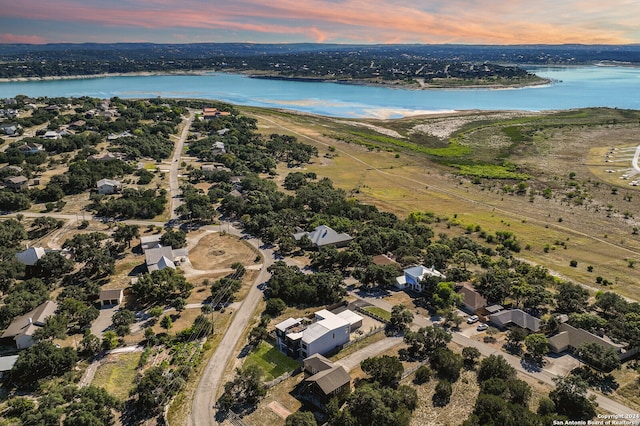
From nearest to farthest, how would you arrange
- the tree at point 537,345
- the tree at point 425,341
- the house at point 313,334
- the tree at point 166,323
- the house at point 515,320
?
1. the tree at point 537,345
2. the house at point 313,334
3. the tree at point 425,341
4. the house at point 515,320
5. the tree at point 166,323

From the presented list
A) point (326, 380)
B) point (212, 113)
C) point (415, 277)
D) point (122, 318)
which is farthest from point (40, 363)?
point (212, 113)

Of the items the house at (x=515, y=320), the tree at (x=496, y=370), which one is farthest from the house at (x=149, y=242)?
the house at (x=515, y=320)

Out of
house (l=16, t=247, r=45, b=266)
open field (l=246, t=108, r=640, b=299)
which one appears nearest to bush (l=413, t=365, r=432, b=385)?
open field (l=246, t=108, r=640, b=299)

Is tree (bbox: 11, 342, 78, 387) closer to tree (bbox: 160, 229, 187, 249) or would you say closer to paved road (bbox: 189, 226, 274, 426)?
paved road (bbox: 189, 226, 274, 426)

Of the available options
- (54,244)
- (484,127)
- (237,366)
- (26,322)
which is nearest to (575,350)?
(237,366)

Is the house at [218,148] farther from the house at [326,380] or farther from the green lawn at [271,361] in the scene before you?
the house at [326,380]

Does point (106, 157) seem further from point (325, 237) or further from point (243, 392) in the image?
point (243, 392)

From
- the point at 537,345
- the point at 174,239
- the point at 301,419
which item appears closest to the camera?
the point at 301,419
